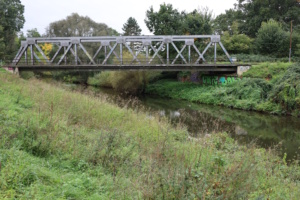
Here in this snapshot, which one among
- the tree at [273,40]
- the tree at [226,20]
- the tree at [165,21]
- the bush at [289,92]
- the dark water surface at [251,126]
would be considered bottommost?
the dark water surface at [251,126]

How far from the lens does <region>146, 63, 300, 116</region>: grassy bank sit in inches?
725

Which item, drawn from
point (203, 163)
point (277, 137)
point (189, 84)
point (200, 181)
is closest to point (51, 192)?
point (200, 181)

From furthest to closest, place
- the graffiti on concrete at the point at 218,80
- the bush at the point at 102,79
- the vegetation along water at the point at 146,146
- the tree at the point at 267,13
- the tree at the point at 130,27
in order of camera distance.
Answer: the tree at the point at 130,27 < the tree at the point at 267,13 < the bush at the point at 102,79 < the graffiti on concrete at the point at 218,80 < the vegetation along water at the point at 146,146

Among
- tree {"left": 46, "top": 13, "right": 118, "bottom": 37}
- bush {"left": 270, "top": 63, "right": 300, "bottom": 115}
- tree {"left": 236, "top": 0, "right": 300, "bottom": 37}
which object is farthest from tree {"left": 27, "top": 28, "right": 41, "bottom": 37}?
bush {"left": 270, "top": 63, "right": 300, "bottom": 115}

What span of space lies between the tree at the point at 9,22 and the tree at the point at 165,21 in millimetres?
23957

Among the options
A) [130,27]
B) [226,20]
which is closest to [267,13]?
[226,20]

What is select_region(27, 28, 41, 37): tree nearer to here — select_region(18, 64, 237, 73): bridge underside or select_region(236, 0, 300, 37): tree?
select_region(18, 64, 237, 73): bridge underside

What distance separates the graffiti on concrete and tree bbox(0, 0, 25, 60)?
1241 inches

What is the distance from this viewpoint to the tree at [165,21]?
33969 mm

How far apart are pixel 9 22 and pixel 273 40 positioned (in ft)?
139

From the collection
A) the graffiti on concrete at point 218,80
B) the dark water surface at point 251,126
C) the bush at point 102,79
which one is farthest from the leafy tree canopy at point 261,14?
the dark water surface at point 251,126

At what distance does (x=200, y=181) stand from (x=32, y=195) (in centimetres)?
228

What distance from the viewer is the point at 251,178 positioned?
4.33 m

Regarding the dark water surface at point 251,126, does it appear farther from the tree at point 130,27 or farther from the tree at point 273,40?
the tree at point 130,27
